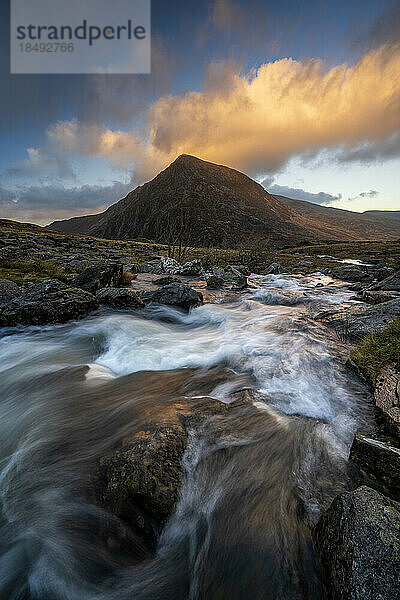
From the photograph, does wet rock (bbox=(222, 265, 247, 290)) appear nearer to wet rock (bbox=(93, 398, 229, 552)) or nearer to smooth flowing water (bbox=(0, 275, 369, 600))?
smooth flowing water (bbox=(0, 275, 369, 600))

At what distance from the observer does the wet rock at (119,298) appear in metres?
11.3

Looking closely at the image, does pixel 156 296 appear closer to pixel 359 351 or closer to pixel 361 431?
pixel 359 351

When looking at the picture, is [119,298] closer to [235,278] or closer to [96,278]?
[96,278]

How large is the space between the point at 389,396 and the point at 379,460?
1.79 metres

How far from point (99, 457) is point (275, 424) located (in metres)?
2.86

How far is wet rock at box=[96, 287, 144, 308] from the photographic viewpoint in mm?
11289

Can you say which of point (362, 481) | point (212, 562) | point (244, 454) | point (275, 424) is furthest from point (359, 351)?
point (212, 562)

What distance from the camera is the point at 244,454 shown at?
12.9 ft

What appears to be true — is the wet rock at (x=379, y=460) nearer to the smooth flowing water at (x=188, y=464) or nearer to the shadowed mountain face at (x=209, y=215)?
the smooth flowing water at (x=188, y=464)

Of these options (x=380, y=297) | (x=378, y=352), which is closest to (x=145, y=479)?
(x=378, y=352)

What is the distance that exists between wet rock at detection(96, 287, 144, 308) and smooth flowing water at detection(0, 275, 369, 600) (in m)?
3.44

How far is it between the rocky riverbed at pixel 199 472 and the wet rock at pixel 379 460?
0.05ft

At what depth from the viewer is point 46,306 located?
9.26 meters

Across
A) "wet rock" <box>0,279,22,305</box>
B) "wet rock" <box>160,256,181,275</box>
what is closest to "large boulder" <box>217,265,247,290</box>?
"wet rock" <box>160,256,181,275</box>
